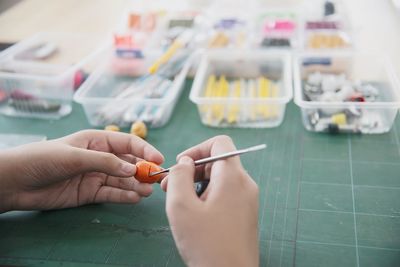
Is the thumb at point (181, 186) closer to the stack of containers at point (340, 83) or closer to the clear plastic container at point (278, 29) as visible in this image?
the stack of containers at point (340, 83)

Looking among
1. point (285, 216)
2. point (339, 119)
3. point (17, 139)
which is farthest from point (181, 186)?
point (17, 139)

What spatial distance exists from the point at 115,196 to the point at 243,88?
1.98 ft

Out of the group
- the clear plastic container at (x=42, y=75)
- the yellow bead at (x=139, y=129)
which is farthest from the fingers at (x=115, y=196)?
the clear plastic container at (x=42, y=75)

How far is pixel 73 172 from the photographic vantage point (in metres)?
0.85

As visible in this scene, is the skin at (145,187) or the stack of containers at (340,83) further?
the stack of containers at (340,83)

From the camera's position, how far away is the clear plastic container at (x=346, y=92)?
1.09 meters

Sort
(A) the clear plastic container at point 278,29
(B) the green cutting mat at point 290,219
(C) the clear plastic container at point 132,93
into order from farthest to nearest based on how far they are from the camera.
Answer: (A) the clear plastic container at point 278,29, (C) the clear plastic container at point 132,93, (B) the green cutting mat at point 290,219

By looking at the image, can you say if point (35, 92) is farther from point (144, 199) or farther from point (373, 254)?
point (373, 254)

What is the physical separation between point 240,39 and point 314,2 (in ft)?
1.66

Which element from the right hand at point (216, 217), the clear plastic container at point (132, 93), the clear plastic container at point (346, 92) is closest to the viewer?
the right hand at point (216, 217)

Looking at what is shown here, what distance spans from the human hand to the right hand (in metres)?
0.22

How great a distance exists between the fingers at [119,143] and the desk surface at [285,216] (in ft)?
0.36

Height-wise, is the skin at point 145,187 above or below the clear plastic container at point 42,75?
above

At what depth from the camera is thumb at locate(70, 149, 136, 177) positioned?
32.2 inches
